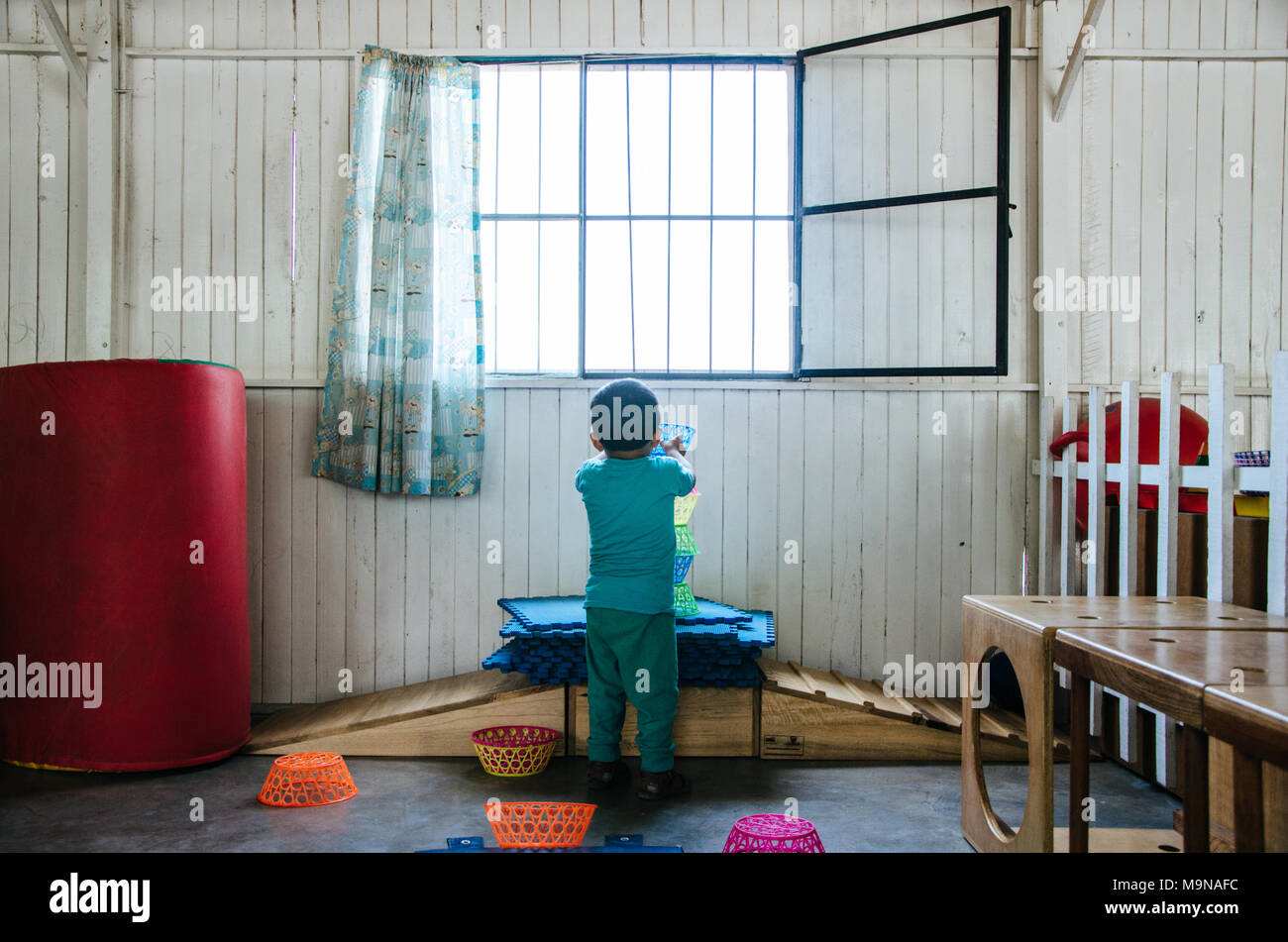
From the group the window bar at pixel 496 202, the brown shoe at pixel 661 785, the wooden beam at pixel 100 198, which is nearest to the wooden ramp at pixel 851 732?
the brown shoe at pixel 661 785

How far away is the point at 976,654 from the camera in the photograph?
8.39 feet

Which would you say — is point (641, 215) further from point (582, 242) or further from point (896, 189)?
point (896, 189)

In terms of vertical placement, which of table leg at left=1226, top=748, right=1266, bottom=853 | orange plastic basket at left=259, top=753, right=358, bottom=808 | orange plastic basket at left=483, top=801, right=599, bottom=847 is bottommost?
orange plastic basket at left=259, top=753, right=358, bottom=808

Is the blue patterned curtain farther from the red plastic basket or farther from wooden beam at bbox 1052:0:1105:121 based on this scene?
wooden beam at bbox 1052:0:1105:121

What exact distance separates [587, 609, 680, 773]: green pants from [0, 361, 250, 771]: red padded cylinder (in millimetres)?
1629

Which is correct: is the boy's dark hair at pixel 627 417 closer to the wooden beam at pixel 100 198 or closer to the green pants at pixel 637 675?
the green pants at pixel 637 675

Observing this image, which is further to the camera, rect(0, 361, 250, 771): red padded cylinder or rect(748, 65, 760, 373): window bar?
rect(748, 65, 760, 373): window bar

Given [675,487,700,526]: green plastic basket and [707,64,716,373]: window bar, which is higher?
[707,64,716,373]: window bar

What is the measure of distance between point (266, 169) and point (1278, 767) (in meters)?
4.67

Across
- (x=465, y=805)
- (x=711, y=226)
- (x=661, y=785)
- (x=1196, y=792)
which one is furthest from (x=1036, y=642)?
(x=711, y=226)

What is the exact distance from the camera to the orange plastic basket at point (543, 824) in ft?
8.12

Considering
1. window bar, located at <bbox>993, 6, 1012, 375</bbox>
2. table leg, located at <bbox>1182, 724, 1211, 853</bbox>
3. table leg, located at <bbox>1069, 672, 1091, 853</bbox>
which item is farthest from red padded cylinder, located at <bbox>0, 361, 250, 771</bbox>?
window bar, located at <bbox>993, 6, 1012, 375</bbox>

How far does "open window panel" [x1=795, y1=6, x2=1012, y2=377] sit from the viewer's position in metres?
4.20
